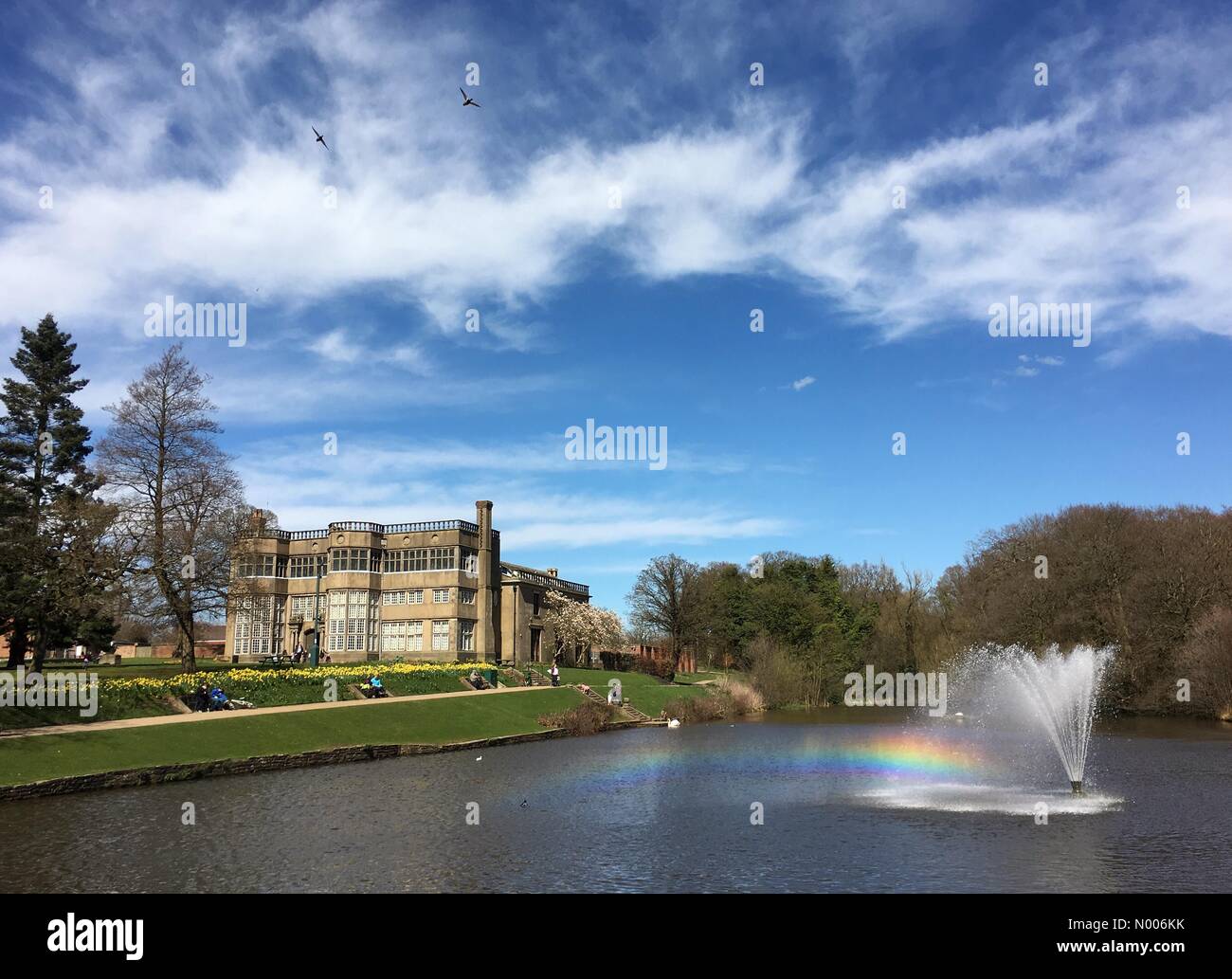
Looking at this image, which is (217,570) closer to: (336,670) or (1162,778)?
(336,670)

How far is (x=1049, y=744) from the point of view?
140ft

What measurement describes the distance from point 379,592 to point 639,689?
1001 inches

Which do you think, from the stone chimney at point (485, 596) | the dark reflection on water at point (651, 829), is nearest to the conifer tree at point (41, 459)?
the dark reflection on water at point (651, 829)

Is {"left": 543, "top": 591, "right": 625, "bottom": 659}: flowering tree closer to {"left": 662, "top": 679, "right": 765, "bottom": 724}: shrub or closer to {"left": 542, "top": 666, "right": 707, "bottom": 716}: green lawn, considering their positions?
{"left": 542, "top": 666, "right": 707, "bottom": 716}: green lawn

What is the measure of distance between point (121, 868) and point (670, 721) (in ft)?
156

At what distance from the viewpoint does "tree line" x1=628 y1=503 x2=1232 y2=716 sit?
2527 inches

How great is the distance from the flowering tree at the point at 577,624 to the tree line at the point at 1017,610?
17.1ft

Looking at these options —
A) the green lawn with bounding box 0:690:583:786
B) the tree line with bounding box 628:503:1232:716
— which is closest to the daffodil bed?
the green lawn with bounding box 0:690:583:786

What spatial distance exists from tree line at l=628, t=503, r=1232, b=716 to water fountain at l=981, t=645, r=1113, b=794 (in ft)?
7.15

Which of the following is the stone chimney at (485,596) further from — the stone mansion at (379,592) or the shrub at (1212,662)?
the shrub at (1212,662)

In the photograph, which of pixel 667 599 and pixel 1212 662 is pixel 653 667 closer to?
pixel 667 599

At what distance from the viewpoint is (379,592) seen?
83438 mm

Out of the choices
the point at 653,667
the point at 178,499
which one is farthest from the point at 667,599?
the point at 178,499
